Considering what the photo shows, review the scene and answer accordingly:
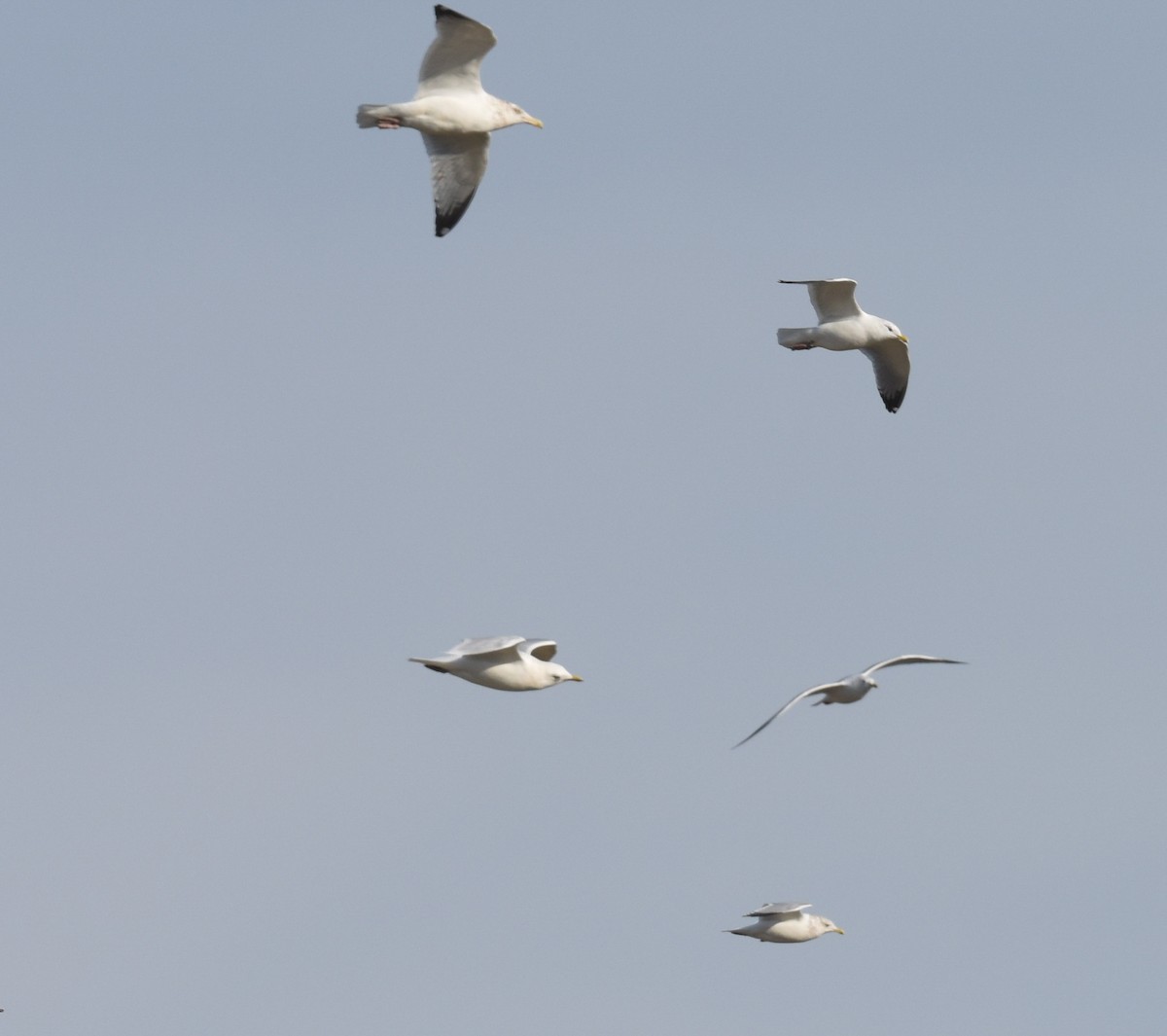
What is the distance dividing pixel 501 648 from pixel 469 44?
8361mm

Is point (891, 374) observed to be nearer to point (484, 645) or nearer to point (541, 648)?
point (541, 648)

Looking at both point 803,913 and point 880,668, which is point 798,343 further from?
point 803,913

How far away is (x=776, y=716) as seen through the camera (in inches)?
1292

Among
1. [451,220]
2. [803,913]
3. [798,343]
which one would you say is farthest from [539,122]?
[803,913]

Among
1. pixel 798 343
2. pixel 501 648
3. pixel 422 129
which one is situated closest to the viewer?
pixel 501 648

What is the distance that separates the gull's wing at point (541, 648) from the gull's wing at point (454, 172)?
576 centimetres

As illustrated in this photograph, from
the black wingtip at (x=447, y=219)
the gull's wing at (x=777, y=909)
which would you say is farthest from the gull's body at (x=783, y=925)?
the black wingtip at (x=447, y=219)

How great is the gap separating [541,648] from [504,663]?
1663 millimetres

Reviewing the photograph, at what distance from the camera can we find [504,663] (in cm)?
3391

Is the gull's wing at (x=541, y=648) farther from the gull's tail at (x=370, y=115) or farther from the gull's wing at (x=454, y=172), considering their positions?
the gull's tail at (x=370, y=115)

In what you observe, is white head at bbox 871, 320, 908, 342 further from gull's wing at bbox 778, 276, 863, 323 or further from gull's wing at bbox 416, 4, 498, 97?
gull's wing at bbox 416, 4, 498, 97

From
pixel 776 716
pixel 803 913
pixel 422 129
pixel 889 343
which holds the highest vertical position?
pixel 422 129

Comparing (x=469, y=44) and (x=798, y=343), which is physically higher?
(x=469, y=44)

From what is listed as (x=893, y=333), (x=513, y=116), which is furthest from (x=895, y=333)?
(x=513, y=116)
